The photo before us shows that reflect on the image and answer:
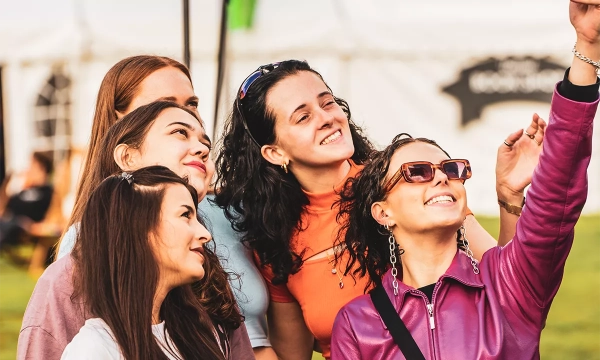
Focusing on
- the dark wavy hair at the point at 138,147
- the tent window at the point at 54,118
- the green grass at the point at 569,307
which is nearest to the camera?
the dark wavy hair at the point at 138,147

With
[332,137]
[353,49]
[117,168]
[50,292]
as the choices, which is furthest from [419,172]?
[353,49]

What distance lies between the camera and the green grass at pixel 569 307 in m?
7.48

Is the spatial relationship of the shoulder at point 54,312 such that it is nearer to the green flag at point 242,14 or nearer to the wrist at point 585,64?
the wrist at point 585,64

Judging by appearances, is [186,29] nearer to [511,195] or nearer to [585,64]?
[511,195]

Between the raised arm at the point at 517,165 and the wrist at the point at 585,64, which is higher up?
the wrist at the point at 585,64

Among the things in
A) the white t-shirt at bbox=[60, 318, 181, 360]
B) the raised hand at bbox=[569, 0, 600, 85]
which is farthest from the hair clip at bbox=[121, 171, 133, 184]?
the raised hand at bbox=[569, 0, 600, 85]

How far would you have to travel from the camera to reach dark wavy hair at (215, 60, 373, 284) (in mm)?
3525

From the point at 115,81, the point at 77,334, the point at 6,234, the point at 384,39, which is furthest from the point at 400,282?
the point at 384,39

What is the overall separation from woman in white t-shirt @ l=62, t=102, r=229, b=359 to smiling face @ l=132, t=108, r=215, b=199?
0.70 ft

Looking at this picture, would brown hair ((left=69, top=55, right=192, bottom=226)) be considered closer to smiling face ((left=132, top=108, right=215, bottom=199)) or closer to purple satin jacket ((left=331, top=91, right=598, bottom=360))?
smiling face ((left=132, top=108, right=215, bottom=199))

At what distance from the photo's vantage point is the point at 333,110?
364 centimetres

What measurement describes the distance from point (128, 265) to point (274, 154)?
1.19 metres

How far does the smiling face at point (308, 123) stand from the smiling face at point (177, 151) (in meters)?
0.53

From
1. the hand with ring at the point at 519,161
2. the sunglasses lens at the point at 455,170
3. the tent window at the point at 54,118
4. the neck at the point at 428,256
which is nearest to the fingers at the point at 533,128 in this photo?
the hand with ring at the point at 519,161
